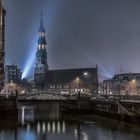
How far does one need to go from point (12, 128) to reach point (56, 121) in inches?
584

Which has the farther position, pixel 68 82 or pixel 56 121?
pixel 68 82

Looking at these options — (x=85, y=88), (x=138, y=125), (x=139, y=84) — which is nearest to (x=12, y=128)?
(x=138, y=125)

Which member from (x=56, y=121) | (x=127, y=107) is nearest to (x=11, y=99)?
(x=56, y=121)

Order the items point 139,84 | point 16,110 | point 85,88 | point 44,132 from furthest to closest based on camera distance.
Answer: point 85,88
point 139,84
point 16,110
point 44,132

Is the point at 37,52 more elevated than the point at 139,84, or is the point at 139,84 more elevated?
the point at 37,52

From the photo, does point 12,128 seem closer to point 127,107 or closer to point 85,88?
point 127,107

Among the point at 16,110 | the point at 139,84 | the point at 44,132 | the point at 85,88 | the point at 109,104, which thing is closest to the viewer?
the point at 44,132

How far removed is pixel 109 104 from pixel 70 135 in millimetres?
28999

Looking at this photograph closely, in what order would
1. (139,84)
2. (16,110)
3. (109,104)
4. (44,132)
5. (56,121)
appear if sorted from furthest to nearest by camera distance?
(139,84), (16,110), (109,104), (56,121), (44,132)

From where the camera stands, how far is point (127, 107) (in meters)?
71.9

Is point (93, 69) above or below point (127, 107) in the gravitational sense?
above

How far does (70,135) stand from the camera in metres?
56.6

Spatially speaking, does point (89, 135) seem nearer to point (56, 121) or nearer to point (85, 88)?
point (56, 121)

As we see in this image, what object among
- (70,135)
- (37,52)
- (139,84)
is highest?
(37,52)
